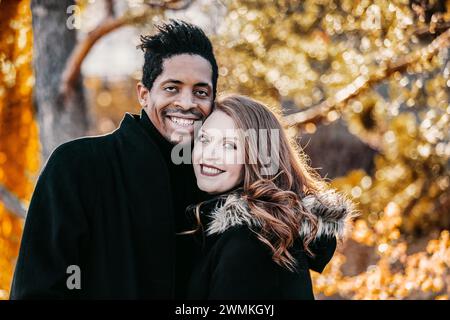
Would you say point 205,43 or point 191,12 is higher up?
point 191,12

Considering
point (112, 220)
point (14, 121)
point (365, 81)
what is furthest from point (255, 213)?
point (14, 121)

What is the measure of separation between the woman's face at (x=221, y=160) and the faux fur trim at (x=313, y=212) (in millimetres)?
88

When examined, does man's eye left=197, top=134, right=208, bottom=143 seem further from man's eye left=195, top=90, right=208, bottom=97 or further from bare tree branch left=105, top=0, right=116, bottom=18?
bare tree branch left=105, top=0, right=116, bottom=18

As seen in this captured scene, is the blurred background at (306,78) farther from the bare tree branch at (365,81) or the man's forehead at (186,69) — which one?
the man's forehead at (186,69)

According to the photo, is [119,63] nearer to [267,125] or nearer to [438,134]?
[438,134]

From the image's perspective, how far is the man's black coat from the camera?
7.84ft

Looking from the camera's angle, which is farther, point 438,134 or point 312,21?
point 312,21

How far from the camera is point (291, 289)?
96.8 inches

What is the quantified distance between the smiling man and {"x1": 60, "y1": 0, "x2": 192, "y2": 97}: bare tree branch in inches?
109

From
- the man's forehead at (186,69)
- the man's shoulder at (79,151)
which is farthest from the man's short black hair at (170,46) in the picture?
the man's shoulder at (79,151)

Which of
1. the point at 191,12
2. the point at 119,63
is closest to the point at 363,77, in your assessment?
the point at 191,12

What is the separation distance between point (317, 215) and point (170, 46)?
1.04 metres

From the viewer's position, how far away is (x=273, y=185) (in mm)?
2561
